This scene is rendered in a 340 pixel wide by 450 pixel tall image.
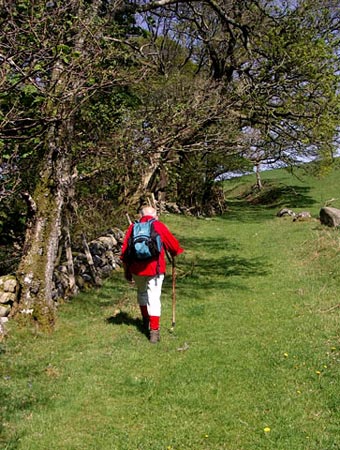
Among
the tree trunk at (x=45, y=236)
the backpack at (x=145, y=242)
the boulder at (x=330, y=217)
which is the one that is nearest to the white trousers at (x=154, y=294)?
the backpack at (x=145, y=242)

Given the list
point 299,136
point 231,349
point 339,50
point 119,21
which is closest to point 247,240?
point 299,136

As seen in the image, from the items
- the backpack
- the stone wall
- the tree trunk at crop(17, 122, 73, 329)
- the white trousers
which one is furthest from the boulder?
the tree trunk at crop(17, 122, 73, 329)

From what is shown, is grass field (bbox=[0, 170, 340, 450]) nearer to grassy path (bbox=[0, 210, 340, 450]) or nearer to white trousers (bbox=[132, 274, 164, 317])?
grassy path (bbox=[0, 210, 340, 450])

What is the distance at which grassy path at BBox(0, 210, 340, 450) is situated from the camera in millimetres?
5215

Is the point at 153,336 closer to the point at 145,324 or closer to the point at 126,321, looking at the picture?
the point at 145,324

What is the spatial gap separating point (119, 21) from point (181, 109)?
278cm

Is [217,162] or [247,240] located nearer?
[247,240]

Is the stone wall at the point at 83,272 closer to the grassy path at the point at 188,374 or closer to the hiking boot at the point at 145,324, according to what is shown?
the grassy path at the point at 188,374

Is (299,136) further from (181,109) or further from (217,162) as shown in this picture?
(217,162)

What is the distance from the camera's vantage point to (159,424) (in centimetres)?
546

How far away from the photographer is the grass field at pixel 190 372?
522 centimetres

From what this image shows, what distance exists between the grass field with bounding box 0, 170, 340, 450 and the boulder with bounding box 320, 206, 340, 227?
24.8 ft

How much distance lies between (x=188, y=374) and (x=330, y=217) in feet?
50.8

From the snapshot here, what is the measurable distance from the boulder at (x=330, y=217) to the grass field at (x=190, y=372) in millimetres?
7561
